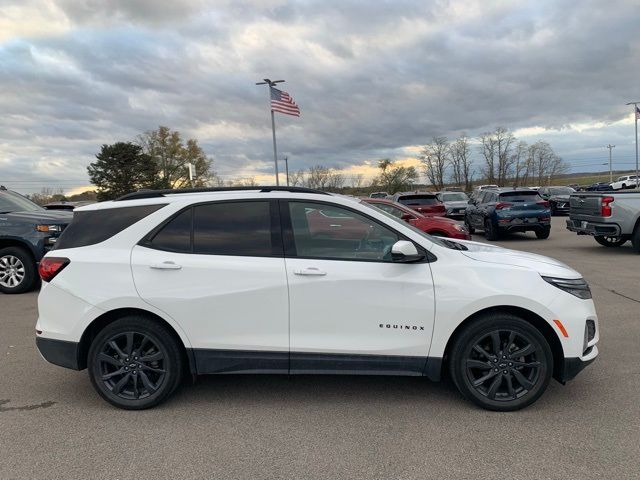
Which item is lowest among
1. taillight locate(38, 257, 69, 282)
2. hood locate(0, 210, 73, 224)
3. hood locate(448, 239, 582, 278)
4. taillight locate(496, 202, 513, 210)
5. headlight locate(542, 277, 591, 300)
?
headlight locate(542, 277, 591, 300)

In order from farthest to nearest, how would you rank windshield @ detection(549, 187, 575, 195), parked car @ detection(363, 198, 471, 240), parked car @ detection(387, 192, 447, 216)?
windshield @ detection(549, 187, 575, 195) → parked car @ detection(387, 192, 447, 216) → parked car @ detection(363, 198, 471, 240)

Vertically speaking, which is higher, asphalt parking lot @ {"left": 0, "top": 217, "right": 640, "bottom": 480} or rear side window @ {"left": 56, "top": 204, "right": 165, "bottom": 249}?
rear side window @ {"left": 56, "top": 204, "right": 165, "bottom": 249}

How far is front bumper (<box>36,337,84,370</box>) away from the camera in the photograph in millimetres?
3748

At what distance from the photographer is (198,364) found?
3.71 m

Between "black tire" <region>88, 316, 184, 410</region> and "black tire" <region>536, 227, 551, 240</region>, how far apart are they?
561 inches

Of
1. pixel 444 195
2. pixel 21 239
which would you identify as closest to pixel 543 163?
pixel 444 195

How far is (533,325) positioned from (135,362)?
119 inches

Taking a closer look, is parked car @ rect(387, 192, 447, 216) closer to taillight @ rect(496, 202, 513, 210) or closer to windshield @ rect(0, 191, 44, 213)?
taillight @ rect(496, 202, 513, 210)

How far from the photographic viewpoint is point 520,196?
51.2ft

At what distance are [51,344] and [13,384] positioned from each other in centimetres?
94

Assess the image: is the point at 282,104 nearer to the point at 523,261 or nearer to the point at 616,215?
the point at 616,215

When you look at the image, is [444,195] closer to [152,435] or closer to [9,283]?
[9,283]

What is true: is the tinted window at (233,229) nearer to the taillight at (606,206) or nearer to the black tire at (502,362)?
the black tire at (502,362)

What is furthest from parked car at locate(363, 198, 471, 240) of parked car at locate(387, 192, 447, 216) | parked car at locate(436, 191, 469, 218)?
parked car at locate(436, 191, 469, 218)
